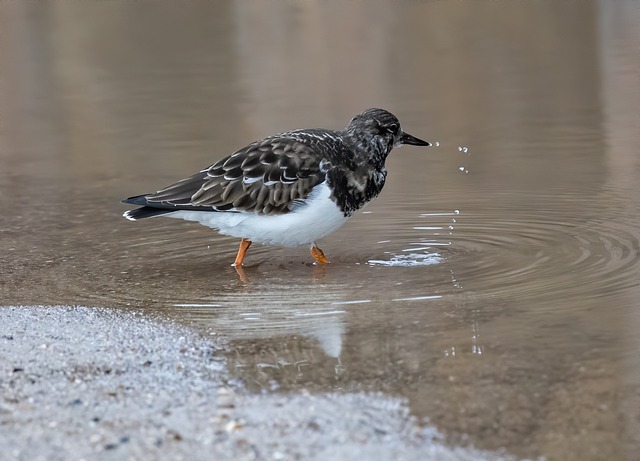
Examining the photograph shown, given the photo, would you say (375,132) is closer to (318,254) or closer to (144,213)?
(318,254)

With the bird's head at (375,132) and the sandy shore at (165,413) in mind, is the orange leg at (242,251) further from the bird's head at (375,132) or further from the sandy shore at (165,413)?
the sandy shore at (165,413)

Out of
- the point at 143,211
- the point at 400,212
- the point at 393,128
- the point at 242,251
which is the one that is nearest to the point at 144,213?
the point at 143,211

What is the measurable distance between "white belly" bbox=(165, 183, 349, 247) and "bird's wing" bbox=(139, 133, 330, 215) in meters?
0.06

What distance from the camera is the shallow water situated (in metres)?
5.50

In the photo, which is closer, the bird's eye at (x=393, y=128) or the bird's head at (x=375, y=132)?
the bird's head at (x=375, y=132)

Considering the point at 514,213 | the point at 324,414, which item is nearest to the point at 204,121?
the point at 514,213

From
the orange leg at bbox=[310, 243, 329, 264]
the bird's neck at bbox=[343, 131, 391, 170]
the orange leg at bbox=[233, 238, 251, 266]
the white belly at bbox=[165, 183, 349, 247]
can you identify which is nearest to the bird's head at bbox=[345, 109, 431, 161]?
the bird's neck at bbox=[343, 131, 391, 170]

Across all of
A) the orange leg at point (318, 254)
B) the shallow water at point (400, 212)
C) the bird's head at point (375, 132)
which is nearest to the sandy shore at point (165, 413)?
the shallow water at point (400, 212)

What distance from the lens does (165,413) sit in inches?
193

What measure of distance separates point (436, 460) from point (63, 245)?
523 centimetres

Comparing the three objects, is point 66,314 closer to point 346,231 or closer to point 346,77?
point 346,231

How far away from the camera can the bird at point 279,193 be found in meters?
7.93

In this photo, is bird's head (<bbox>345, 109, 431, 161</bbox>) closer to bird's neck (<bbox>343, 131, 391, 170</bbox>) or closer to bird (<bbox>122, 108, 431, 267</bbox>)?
bird's neck (<bbox>343, 131, 391, 170</bbox>)

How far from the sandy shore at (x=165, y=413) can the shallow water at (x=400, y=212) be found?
20 cm
